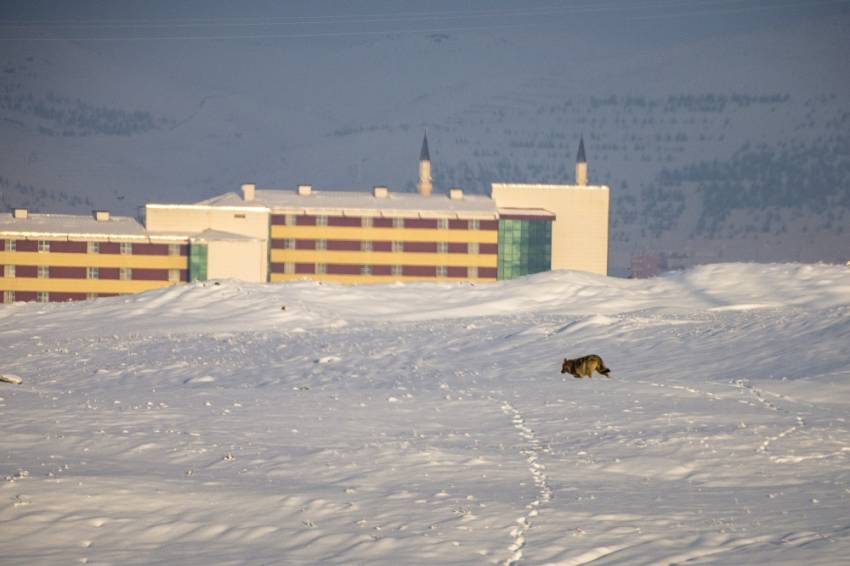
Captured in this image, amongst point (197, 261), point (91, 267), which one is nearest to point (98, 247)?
point (91, 267)

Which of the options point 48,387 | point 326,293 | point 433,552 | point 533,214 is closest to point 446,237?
point 533,214

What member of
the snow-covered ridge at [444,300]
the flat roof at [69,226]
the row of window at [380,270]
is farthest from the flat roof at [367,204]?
the snow-covered ridge at [444,300]

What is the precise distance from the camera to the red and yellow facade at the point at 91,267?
128 m

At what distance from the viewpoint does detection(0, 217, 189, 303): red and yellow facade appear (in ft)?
420

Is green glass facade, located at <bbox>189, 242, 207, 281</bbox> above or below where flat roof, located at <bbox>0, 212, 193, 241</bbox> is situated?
below

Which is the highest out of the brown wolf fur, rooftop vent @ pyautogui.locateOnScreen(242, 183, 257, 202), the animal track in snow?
rooftop vent @ pyautogui.locateOnScreen(242, 183, 257, 202)

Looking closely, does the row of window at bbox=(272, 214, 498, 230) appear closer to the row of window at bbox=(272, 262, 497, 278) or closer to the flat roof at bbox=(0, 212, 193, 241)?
the row of window at bbox=(272, 262, 497, 278)

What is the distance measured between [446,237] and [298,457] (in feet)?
394

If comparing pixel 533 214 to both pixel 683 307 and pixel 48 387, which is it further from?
pixel 48 387

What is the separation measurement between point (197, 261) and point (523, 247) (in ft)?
124

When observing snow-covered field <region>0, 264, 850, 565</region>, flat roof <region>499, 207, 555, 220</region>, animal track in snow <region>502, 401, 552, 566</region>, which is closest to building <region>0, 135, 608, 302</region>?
flat roof <region>499, 207, 555, 220</region>

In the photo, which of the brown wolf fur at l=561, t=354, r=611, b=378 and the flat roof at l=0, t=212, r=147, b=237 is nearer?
the brown wolf fur at l=561, t=354, r=611, b=378

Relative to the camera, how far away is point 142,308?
6303 cm

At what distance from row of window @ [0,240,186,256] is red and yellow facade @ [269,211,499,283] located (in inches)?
595
